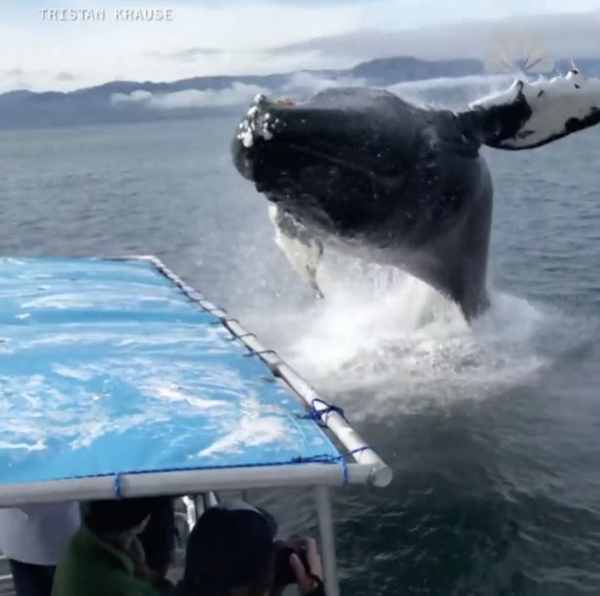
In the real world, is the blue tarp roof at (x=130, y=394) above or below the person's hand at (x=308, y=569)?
above

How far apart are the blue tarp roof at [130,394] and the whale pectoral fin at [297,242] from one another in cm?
250

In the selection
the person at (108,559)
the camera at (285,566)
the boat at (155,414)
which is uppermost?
the boat at (155,414)

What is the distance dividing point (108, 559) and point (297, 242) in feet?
23.1

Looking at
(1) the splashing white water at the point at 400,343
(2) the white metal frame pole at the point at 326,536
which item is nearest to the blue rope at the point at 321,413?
(2) the white metal frame pole at the point at 326,536

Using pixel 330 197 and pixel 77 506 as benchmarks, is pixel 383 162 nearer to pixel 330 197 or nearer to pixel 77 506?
pixel 330 197

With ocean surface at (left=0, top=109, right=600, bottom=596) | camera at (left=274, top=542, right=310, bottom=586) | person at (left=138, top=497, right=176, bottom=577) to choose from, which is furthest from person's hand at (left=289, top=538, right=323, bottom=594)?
ocean surface at (left=0, top=109, right=600, bottom=596)

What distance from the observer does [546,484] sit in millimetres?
11172

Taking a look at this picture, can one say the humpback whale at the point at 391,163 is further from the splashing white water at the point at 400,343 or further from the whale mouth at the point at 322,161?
the splashing white water at the point at 400,343

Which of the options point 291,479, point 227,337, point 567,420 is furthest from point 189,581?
point 567,420

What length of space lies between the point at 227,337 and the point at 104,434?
7.89ft

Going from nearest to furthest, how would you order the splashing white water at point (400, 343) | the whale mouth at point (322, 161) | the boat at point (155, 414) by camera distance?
the boat at point (155, 414) → the whale mouth at point (322, 161) → the splashing white water at point (400, 343)

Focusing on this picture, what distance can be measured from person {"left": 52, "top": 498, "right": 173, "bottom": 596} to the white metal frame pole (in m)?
0.77

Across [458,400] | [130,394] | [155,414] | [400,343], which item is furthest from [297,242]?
[155,414]

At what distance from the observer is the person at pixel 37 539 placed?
6.04 metres
